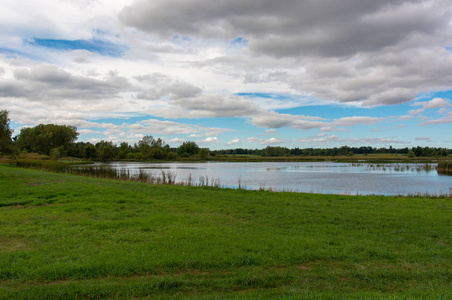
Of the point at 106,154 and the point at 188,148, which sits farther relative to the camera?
the point at 188,148

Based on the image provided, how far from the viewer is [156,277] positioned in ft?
16.9

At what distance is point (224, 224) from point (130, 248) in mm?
3142

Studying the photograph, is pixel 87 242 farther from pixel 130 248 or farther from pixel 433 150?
pixel 433 150

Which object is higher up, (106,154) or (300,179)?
(106,154)

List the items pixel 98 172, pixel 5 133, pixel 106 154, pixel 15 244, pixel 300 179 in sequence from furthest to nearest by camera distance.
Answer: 1. pixel 106 154
2. pixel 300 179
3. pixel 98 172
4. pixel 5 133
5. pixel 15 244

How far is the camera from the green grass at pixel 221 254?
480 centimetres

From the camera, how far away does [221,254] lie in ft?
20.1

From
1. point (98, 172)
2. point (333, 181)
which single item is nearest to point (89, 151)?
point (98, 172)

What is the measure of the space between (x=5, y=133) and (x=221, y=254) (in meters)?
27.8

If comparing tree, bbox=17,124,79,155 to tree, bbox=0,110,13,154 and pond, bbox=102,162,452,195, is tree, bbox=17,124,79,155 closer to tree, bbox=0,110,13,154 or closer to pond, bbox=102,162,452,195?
pond, bbox=102,162,452,195

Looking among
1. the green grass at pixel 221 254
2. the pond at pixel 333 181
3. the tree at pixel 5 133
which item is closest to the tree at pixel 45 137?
the pond at pixel 333 181

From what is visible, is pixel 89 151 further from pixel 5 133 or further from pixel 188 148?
pixel 5 133

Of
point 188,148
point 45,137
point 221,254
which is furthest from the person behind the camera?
point 188,148

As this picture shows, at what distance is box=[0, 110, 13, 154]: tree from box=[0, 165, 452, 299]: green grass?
19.3 m
